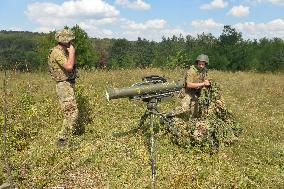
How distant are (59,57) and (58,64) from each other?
0.55 ft

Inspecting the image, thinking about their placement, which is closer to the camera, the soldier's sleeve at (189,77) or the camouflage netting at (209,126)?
the camouflage netting at (209,126)

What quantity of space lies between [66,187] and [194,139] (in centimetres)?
272

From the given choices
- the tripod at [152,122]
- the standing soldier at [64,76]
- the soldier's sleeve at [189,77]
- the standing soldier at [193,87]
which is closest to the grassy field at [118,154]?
the tripod at [152,122]

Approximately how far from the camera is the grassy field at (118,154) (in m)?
6.06

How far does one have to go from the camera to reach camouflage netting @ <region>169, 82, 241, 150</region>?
23.9 ft

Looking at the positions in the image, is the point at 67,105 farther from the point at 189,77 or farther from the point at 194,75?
the point at 194,75

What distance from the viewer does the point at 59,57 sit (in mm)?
7258

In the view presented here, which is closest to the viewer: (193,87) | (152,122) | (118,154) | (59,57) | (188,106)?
(152,122)

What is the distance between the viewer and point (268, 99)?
12.8 metres

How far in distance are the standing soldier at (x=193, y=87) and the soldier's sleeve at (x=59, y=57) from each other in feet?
8.33

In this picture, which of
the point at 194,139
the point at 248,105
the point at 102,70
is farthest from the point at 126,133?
the point at 102,70

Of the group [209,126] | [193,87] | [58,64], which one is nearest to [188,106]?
[193,87]

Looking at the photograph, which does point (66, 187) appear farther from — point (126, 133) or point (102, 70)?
point (102, 70)

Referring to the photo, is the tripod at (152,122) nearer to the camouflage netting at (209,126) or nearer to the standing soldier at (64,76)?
the camouflage netting at (209,126)
